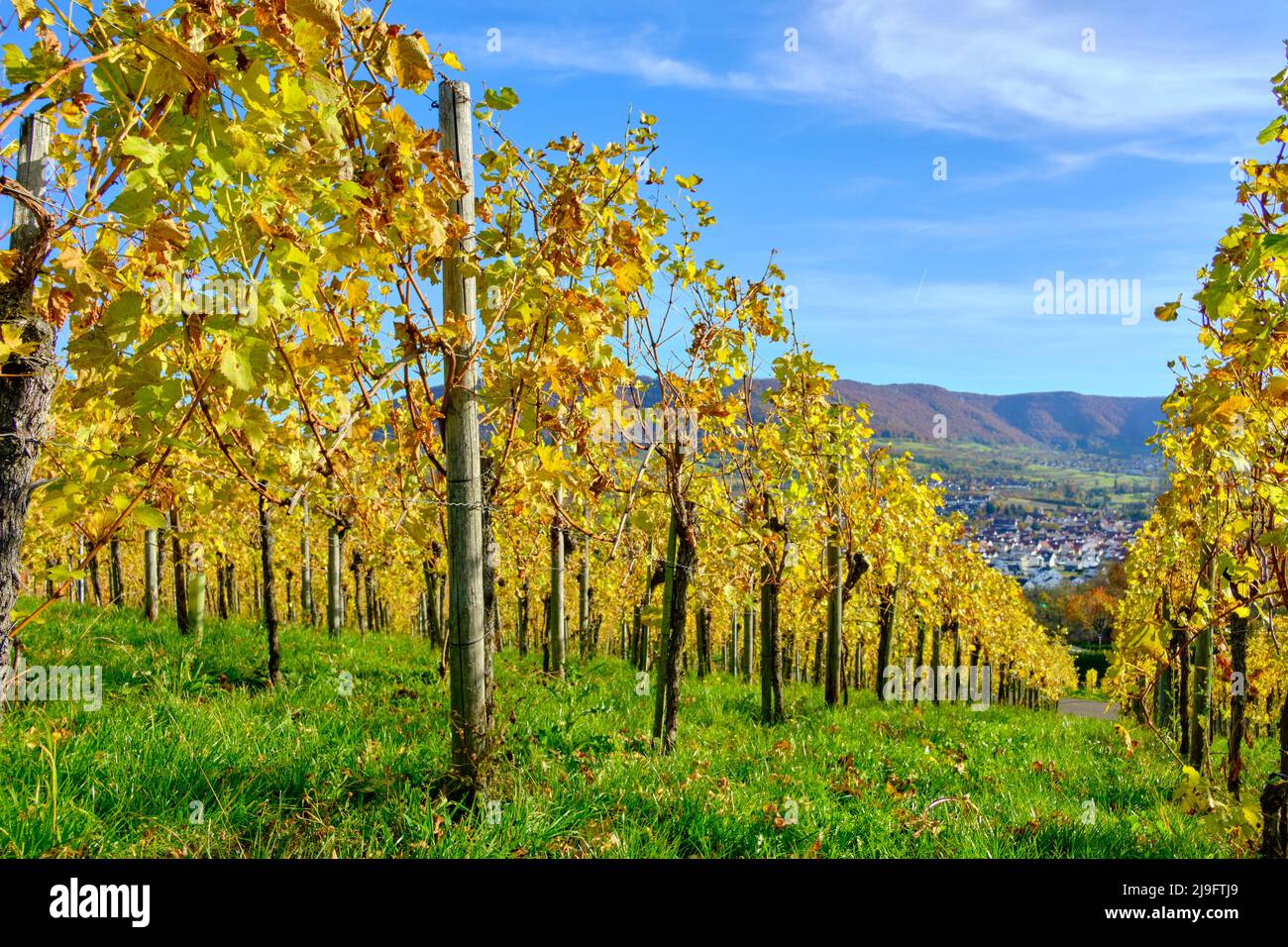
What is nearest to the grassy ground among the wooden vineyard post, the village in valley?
the wooden vineyard post

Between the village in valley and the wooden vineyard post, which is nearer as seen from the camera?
the wooden vineyard post

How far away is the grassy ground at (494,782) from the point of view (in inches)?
117

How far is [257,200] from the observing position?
1938mm

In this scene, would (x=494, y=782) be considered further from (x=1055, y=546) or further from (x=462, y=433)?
(x=1055, y=546)

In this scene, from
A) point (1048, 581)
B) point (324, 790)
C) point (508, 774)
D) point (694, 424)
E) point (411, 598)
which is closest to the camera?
Answer: point (324, 790)

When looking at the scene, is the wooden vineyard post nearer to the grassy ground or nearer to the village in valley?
the grassy ground

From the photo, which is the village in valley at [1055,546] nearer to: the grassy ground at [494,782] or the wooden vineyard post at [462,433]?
the grassy ground at [494,782]

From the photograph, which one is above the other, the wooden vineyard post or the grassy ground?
the wooden vineyard post

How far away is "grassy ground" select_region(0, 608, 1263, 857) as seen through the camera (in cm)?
297

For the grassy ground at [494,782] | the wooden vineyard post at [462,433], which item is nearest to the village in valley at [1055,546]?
the grassy ground at [494,782]
